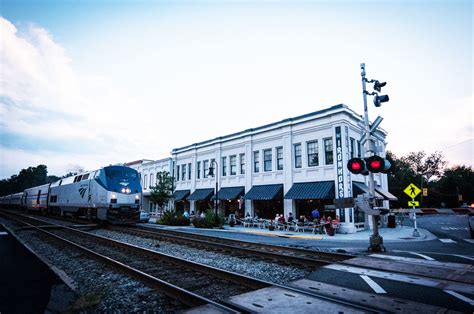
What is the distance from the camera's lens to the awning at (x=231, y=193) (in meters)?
25.8

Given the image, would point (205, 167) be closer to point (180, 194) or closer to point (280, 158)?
point (180, 194)

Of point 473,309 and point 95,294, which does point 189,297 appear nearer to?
point 95,294

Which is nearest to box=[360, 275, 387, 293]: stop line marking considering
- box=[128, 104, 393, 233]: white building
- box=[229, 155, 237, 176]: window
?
box=[128, 104, 393, 233]: white building

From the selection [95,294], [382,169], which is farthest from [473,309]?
[95,294]

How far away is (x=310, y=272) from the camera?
22.7 feet

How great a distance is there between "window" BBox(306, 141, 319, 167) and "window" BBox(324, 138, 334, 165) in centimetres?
78

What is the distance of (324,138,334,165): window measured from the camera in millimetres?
20761

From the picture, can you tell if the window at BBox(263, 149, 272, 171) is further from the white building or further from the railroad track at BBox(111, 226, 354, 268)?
the railroad track at BBox(111, 226, 354, 268)

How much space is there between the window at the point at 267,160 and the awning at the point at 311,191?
11.6 feet

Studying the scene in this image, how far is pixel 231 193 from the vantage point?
86.6 feet

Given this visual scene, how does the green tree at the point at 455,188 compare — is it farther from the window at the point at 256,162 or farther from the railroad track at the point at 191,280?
the railroad track at the point at 191,280

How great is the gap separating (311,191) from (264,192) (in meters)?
4.47

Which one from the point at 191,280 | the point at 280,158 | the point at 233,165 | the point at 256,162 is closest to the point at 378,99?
the point at 191,280

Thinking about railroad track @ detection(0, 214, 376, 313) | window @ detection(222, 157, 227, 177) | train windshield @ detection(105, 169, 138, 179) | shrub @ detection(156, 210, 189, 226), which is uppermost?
window @ detection(222, 157, 227, 177)
